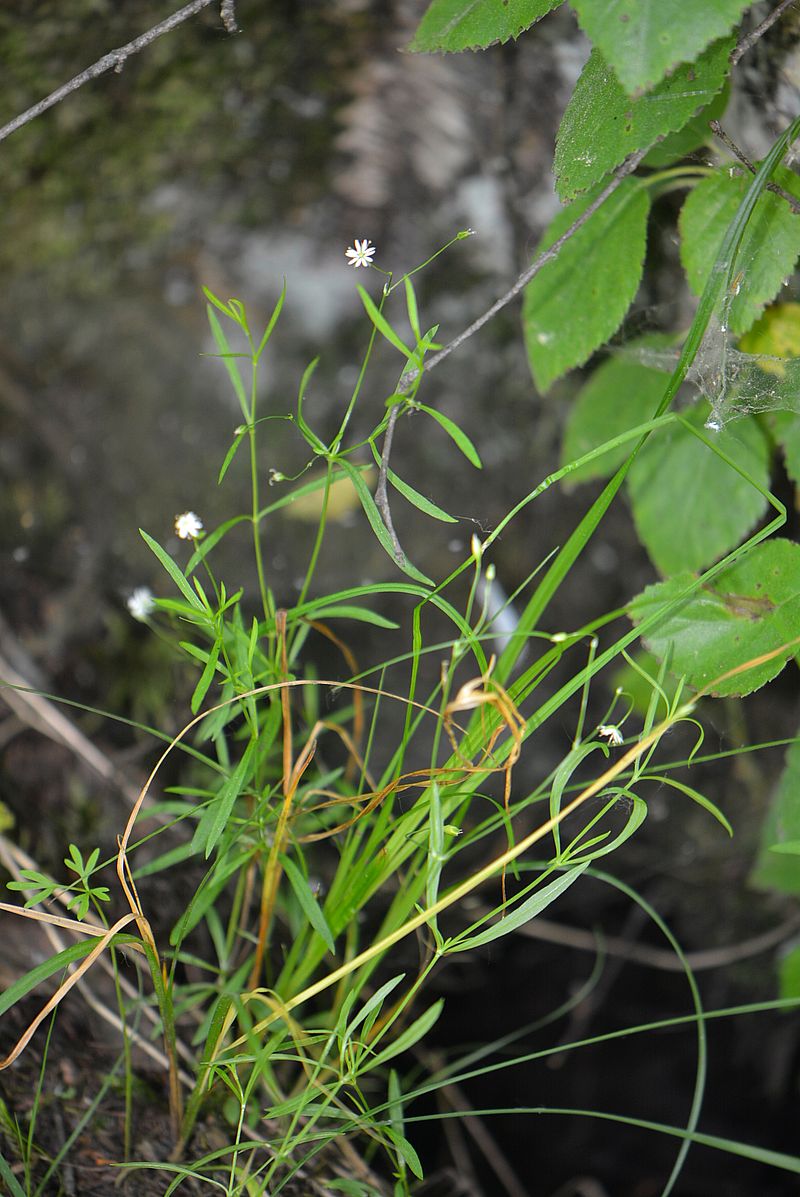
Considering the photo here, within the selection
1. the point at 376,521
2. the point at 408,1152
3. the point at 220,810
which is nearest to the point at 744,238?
the point at 376,521

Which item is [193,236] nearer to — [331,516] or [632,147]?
[331,516]

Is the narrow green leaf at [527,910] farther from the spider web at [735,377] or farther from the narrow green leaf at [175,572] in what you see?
the spider web at [735,377]

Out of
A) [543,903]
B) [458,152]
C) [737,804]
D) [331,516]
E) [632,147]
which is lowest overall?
[737,804]

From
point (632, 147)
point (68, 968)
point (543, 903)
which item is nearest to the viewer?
point (543, 903)

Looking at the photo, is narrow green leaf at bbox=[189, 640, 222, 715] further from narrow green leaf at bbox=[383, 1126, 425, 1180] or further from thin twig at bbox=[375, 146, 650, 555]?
narrow green leaf at bbox=[383, 1126, 425, 1180]

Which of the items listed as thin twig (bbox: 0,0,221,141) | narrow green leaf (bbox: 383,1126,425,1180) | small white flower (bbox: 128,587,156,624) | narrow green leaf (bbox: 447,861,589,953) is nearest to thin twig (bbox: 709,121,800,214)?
thin twig (bbox: 0,0,221,141)

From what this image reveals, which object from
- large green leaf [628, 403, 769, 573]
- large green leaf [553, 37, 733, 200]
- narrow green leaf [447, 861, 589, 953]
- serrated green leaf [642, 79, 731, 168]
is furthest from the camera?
large green leaf [628, 403, 769, 573]

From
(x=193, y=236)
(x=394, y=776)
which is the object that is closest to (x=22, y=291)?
(x=193, y=236)
